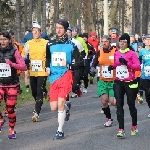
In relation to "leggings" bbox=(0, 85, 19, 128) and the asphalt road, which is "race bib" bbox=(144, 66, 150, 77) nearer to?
the asphalt road

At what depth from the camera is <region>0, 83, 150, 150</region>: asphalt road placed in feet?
25.3

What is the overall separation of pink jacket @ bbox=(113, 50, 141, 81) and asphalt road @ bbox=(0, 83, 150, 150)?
98cm

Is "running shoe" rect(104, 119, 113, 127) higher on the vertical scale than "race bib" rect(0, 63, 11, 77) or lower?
lower

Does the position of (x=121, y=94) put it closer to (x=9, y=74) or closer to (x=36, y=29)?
(x=9, y=74)

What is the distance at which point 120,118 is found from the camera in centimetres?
862

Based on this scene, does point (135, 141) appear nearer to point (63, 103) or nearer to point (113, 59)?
point (63, 103)

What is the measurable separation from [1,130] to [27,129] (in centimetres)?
48

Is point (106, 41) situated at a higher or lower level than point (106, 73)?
higher

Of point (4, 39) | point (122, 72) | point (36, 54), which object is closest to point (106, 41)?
point (122, 72)

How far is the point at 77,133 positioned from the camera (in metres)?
8.87

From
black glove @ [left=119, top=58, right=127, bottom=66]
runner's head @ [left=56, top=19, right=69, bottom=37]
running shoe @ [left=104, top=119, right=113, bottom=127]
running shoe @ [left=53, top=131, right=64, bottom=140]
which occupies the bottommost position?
running shoe @ [left=104, top=119, right=113, bottom=127]

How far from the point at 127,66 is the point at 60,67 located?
111 centimetres

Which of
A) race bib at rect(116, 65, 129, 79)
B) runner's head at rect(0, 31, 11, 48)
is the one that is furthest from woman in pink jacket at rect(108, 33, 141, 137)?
runner's head at rect(0, 31, 11, 48)

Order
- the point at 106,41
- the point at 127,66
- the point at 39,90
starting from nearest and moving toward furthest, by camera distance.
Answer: the point at 127,66 → the point at 106,41 → the point at 39,90
